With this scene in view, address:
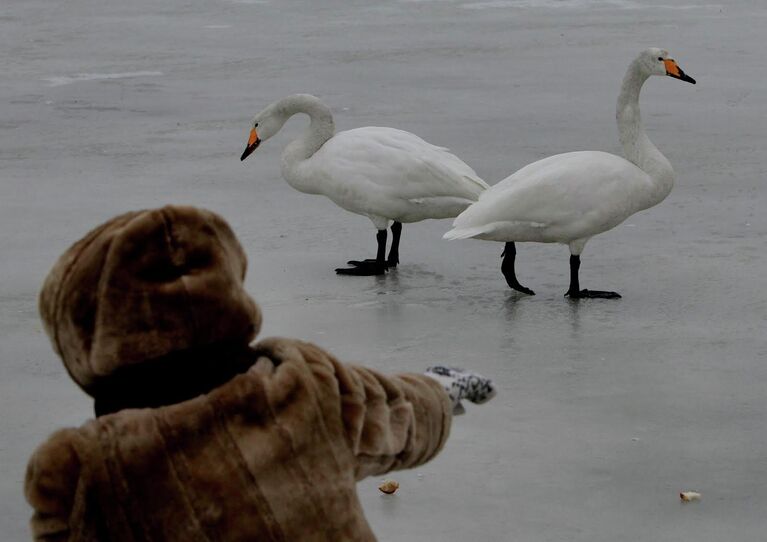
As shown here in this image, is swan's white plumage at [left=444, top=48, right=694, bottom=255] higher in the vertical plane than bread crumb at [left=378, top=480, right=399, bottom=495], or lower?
higher

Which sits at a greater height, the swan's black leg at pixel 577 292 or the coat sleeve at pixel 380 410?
the coat sleeve at pixel 380 410

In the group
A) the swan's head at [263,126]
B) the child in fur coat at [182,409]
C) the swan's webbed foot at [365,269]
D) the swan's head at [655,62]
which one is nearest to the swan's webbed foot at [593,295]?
the swan's webbed foot at [365,269]

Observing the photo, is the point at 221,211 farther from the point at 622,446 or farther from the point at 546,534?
the point at 546,534

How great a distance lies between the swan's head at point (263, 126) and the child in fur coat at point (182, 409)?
5659 millimetres

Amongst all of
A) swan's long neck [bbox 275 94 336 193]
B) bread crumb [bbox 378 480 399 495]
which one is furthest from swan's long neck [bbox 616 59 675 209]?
bread crumb [bbox 378 480 399 495]

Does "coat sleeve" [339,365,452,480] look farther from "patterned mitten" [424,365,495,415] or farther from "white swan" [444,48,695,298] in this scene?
"white swan" [444,48,695,298]

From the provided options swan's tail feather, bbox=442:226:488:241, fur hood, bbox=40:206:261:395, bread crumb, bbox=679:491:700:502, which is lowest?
bread crumb, bbox=679:491:700:502

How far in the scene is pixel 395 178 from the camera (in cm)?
705

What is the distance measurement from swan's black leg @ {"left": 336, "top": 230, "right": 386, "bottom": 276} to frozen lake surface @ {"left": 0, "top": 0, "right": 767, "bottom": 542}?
67mm

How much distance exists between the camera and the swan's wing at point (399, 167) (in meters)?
7.05

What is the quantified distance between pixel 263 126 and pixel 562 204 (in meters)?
2.18

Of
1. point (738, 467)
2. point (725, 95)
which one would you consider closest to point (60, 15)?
point (725, 95)

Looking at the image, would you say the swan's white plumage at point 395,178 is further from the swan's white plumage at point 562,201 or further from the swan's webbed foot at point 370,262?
the swan's white plumage at point 562,201

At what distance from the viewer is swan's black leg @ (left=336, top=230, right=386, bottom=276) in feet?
23.0
